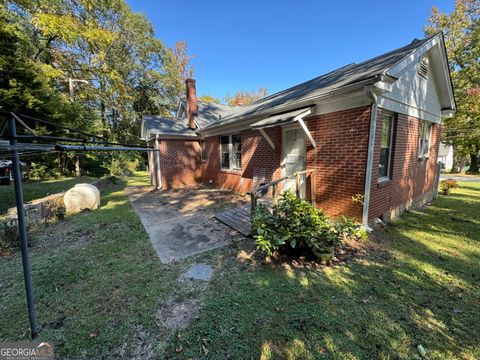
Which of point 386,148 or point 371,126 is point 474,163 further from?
point 371,126

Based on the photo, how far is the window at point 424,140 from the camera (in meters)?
6.82

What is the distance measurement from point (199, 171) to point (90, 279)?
9564mm

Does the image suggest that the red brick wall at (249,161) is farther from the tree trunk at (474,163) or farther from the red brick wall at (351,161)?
the tree trunk at (474,163)

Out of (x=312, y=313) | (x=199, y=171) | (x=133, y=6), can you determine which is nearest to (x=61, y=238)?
(x=312, y=313)

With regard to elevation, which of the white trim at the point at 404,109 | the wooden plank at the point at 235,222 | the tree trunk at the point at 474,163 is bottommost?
the wooden plank at the point at 235,222

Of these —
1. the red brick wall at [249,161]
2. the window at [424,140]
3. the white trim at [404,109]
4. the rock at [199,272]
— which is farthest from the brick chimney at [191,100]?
the window at [424,140]

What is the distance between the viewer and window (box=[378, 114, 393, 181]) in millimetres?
5288

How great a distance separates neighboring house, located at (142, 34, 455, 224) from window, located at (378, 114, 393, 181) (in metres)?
0.03

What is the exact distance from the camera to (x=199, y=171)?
1262 cm

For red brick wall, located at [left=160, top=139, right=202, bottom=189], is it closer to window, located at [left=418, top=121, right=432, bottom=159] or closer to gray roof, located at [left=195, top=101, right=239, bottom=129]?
gray roof, located at [left=195, top=101, right=239, bottom=129]

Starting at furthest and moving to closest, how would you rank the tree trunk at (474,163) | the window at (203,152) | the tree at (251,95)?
the tree at (251,95) → the tree trunk at (474,163) → the window at (203,152)

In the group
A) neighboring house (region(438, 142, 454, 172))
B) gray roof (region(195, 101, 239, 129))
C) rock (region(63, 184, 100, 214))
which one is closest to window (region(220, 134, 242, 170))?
gray roof (region(195, 101, 239, 129))

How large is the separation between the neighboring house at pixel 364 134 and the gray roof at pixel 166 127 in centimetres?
379

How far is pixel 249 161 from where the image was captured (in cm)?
852
